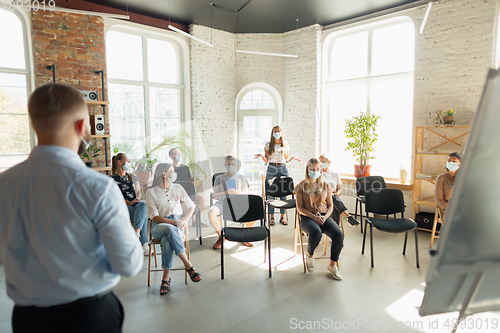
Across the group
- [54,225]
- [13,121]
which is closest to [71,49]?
[13,121]

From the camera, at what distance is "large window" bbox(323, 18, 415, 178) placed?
6.08 meters

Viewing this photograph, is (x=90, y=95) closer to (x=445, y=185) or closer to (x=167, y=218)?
(x=167, y=218)

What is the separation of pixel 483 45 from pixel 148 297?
598 centimetres

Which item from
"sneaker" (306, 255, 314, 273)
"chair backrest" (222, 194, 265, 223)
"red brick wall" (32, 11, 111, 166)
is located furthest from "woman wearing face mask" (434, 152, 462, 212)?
"red brick wall" (32, 11, 111, 166)

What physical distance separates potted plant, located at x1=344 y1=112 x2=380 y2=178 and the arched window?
6.86ft

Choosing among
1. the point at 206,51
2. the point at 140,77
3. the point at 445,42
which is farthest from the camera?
the point at 206,51

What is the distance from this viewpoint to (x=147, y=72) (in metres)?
6.64

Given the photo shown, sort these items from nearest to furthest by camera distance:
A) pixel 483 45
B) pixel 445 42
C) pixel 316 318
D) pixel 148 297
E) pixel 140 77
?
pixel 316 318 < pixel 148 297 < pixel 483 45 < pixel 445 42 < pixel 140 77

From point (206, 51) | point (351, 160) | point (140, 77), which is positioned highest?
point (206, 51)

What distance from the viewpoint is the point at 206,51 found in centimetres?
703

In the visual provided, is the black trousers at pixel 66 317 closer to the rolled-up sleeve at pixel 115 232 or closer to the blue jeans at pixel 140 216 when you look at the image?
the rolled-up sleeve at pixel 115 232

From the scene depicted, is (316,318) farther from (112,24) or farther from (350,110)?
(112,24)

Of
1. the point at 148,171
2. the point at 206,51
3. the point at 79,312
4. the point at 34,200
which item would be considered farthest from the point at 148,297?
the point at 206,51

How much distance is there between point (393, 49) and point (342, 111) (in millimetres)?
1565
